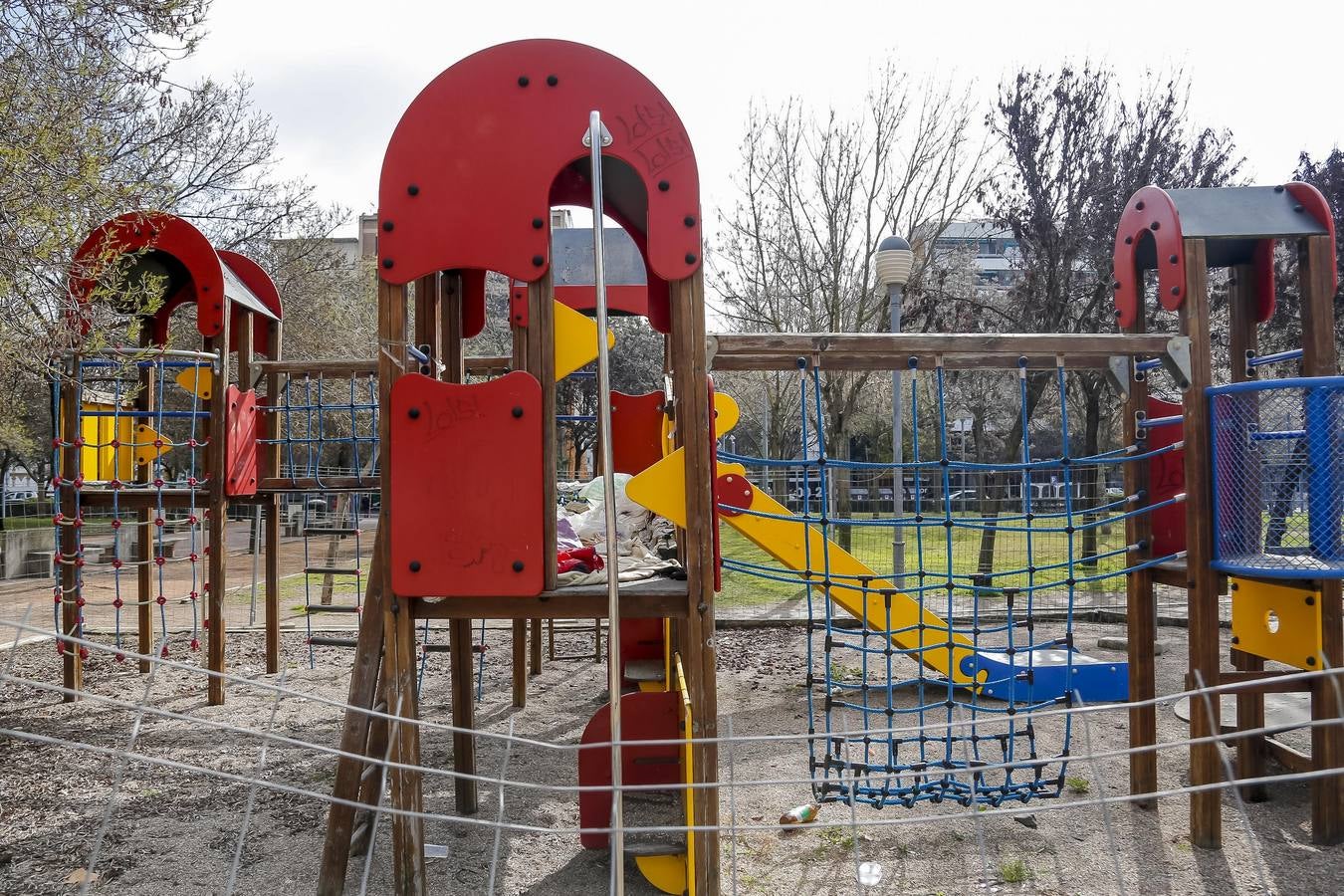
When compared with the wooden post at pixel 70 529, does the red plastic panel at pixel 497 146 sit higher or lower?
higher

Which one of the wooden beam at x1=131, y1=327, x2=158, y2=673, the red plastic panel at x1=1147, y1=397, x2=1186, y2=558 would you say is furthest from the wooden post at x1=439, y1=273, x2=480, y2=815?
the wooden beam at x1=131, y1=327, x2=158, y2=673

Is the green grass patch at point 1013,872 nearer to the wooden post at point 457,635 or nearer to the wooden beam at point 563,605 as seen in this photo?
the wooden beam at point 563,605

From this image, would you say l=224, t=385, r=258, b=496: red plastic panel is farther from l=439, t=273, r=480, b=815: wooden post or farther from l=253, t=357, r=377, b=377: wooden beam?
l=439, t=273, r=480, b=815: wooden post

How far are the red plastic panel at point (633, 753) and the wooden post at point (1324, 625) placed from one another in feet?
9.31

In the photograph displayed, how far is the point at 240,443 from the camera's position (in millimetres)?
7352

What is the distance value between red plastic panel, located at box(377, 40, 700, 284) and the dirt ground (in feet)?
5.71

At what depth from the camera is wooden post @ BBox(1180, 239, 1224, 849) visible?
162 inches

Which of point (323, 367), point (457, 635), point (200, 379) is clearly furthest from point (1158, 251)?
point (200, 379)

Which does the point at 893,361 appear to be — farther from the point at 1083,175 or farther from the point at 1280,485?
the point at 1083,175

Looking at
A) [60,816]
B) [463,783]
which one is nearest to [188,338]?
[60,816]

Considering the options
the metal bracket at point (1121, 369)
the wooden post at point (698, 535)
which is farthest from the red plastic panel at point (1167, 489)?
the wooden post at point (698, 535)

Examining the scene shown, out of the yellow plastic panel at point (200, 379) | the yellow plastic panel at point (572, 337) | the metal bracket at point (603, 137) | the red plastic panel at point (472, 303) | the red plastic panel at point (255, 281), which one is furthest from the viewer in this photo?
the red plastic panel at point (255, 281)

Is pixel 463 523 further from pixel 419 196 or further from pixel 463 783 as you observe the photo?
pixel 463 783

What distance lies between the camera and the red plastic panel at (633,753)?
3.86m
